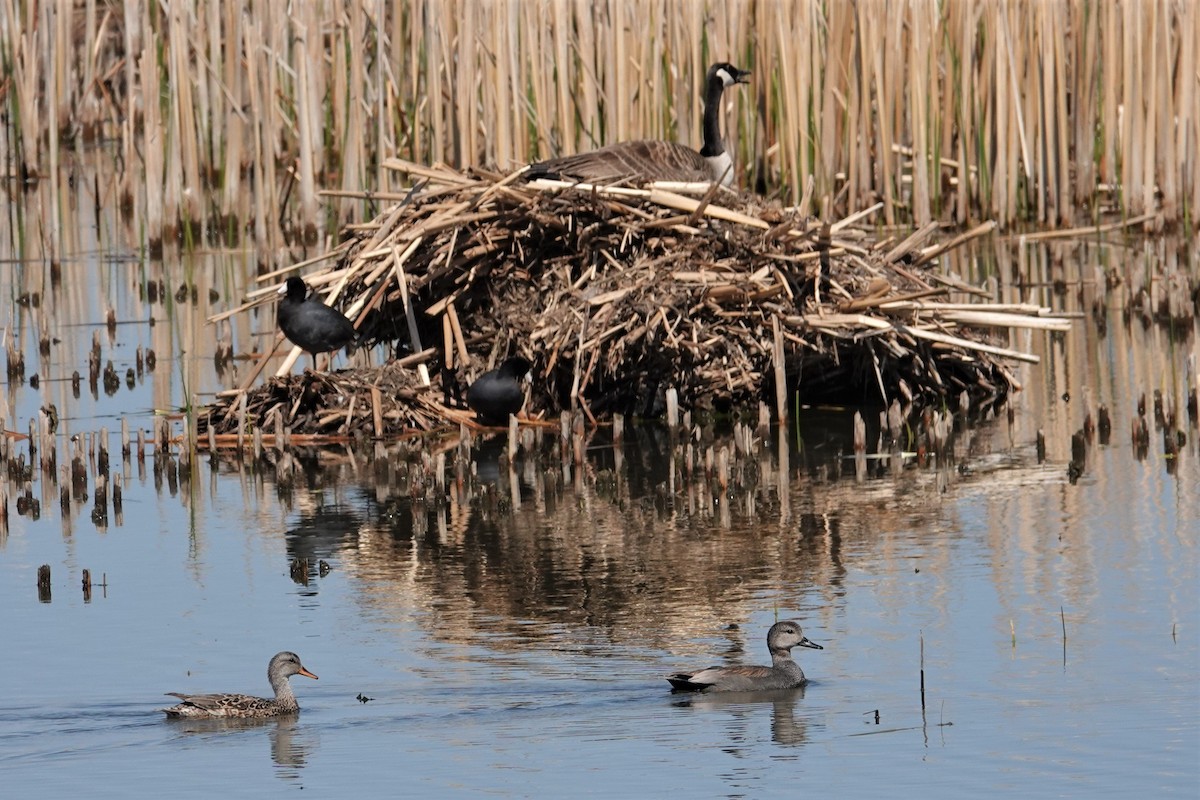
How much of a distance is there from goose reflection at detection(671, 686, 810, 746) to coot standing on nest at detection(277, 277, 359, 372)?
19.3 feet

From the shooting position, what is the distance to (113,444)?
12.3 metres

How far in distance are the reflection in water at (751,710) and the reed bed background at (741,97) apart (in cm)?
1089

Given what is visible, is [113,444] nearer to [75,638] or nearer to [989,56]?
[75,638]

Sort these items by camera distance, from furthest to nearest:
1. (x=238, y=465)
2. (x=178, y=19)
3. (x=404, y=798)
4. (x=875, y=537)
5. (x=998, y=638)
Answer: (x=178, y=19), (x=238, y=465), (x=875, y=537), (x=998, y=638), (x=404, y=798)

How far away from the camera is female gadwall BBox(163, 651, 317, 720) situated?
7.01 metres

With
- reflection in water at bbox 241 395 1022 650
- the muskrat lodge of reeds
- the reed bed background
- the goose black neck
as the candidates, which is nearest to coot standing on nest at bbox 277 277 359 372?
the muskrat lodge of reeds

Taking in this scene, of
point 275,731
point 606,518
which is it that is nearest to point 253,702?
point 275,731

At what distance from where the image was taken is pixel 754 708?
7234mm

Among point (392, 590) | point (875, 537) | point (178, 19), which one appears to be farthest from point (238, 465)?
point (178, 19)

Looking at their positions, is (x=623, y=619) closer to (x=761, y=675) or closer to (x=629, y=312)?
(x=761, y=675)

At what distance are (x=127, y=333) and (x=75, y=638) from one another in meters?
8.08

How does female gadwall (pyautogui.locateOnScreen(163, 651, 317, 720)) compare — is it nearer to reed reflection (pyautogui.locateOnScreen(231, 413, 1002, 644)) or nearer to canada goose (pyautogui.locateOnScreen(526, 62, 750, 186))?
reed reflection (pyautogui.locateOnScreen(231, 413, 1002, 644))

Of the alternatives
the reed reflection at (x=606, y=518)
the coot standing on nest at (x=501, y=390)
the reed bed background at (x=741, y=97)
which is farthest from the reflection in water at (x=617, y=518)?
the reed bed background at (x=741, y=97)

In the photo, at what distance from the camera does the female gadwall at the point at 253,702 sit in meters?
7.01
